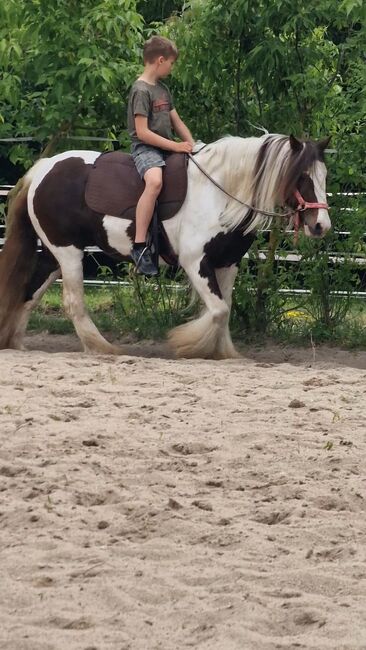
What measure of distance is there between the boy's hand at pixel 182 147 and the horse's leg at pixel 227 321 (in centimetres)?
84

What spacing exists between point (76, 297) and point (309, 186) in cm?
188

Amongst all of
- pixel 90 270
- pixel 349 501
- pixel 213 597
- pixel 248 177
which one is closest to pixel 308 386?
pixel 248 177

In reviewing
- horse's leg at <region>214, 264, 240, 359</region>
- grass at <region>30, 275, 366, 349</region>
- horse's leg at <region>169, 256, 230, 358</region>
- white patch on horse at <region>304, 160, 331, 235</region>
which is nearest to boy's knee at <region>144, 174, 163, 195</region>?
horse's leg at <region>169, 256, 230, 358</region>

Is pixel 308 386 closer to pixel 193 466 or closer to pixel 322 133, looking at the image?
pixel 193 466

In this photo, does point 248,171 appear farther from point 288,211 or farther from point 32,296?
point 32,296

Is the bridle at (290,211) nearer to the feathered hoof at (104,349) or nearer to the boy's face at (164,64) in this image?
the boy's face at (164,64)

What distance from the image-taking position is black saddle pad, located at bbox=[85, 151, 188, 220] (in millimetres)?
9180

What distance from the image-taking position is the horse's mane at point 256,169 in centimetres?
889

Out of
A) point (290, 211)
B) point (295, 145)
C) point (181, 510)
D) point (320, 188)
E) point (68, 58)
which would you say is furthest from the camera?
point (68, 58)

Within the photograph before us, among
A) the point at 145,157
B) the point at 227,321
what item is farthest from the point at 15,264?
the point at 227,321

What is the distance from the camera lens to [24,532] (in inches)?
193

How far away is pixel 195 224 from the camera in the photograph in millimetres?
9133

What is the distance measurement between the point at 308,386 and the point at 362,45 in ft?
10.1

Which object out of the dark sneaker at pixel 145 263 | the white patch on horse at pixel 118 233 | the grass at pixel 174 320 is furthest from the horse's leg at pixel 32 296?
the dark sneaker at pixel 145 263
